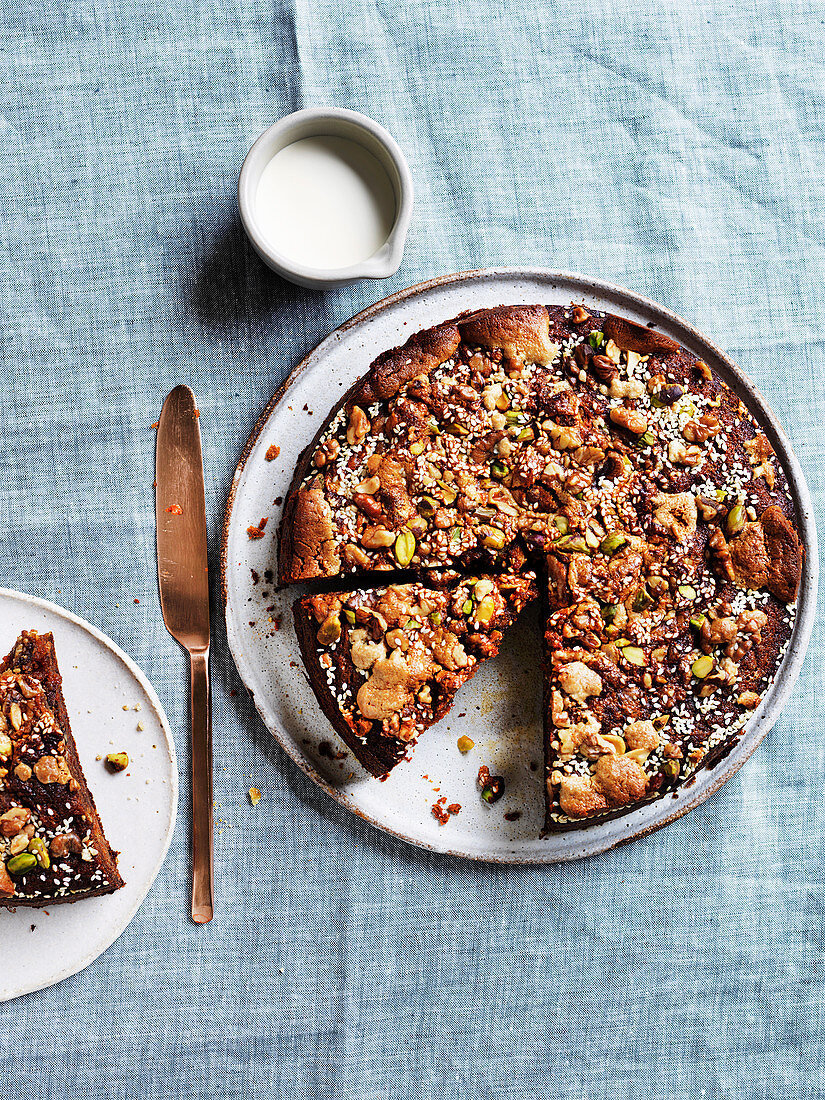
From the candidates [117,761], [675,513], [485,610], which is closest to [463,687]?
[485,610]

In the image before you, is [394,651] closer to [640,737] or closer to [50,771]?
[640,737]

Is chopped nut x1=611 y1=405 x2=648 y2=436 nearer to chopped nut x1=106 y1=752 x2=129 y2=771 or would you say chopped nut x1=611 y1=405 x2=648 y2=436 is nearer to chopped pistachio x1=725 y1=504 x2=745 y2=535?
chopped pistachio x1=725 y1=504 x2=745 y2=535

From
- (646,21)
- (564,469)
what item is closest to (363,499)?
(564,469)

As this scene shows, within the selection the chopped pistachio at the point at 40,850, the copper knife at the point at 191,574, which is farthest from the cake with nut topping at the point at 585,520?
the chopped pistachio at the point at 40,850

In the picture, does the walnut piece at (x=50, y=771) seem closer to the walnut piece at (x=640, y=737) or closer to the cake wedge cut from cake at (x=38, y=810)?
the cake wedge cut from cake at (x=38, y=810)

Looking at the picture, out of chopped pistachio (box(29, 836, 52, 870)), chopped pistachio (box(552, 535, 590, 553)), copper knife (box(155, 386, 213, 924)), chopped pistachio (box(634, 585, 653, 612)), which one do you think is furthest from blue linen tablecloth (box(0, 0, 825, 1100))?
chopped pistachio (box(552, 535, 590, 553))

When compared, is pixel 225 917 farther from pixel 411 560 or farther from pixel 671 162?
pixel 671 162
